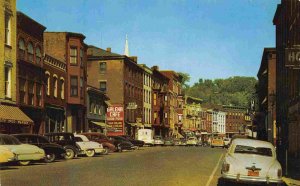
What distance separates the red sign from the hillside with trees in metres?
105

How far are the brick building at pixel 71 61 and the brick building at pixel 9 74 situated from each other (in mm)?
12121

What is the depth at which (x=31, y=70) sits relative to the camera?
4162 centimetres

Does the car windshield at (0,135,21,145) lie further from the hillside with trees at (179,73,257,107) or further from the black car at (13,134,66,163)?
the hillside with trees at (179,73,257,107)

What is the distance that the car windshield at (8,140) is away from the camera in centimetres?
2240

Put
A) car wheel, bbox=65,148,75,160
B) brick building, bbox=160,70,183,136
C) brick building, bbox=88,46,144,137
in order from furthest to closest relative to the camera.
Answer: brick building, bbox=160,70,183,136
brick building, bbox=88,46,144,137
car wheel, bbox=65,148,75,160

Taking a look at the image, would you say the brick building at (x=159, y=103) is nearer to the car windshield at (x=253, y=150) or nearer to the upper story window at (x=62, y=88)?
the upper story window at (x=62, y=88)

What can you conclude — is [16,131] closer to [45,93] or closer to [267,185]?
[45,93]

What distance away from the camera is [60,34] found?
51.8 metres

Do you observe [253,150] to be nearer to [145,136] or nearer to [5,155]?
[5,155]

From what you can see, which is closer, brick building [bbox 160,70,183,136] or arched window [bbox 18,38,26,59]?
arched window [bbox 18,38,26,59]

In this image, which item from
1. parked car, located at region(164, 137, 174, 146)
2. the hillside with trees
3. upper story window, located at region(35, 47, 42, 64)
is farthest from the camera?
the hillside with trees

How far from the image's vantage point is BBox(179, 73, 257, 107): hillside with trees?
600 ft

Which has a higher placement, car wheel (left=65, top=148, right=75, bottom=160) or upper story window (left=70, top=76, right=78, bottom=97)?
upper story window (left=70, top=76, right=78, bottom=97)

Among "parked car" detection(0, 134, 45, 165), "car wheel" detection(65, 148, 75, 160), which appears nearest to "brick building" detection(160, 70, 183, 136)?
"car wheel" detection(65, 148, 75, 160)
